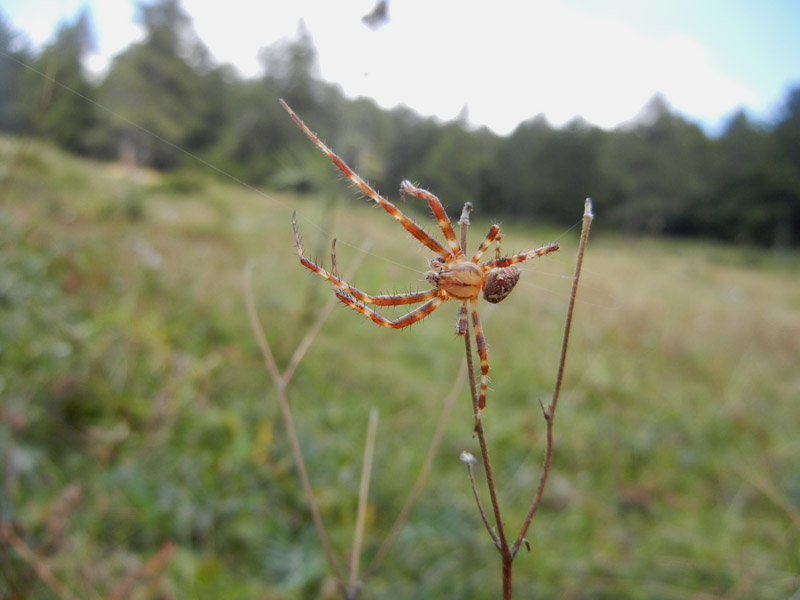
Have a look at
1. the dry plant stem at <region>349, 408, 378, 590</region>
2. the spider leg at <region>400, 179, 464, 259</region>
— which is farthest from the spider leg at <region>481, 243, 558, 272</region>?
the dry plant stem at <region>349, 408, 378, 590</region>

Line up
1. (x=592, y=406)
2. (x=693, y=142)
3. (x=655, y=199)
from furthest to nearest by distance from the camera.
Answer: (x=655, y=199) < (x=693, y=142) < (x=592, y=406)

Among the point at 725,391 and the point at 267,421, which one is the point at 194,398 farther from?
the point at 725,391

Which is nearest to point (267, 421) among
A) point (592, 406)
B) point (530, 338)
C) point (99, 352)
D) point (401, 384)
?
point (99, 352)

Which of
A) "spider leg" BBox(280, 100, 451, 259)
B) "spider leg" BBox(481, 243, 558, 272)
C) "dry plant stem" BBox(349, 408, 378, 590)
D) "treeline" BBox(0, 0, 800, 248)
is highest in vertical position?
"treeline" BBox(0, 0, 800, 248)

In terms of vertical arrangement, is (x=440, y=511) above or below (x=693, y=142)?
below

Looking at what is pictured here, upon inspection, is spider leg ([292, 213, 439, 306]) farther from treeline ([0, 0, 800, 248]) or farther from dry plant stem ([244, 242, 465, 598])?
treeline ([0, 0, 800, 248])

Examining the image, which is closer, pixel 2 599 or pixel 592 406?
pixel 2 599
